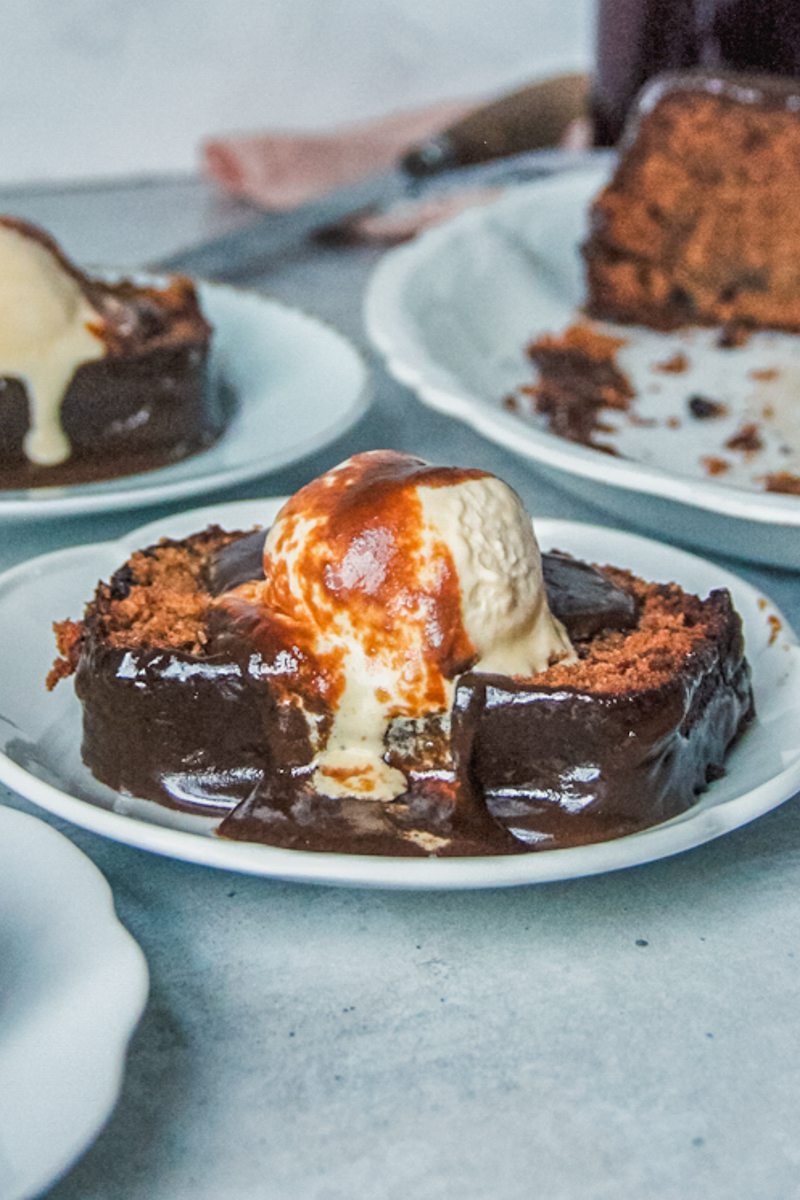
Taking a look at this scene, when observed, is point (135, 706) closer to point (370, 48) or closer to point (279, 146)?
point (279, 146)

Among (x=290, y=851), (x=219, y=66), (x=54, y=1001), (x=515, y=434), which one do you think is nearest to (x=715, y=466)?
(x=515, y=434)

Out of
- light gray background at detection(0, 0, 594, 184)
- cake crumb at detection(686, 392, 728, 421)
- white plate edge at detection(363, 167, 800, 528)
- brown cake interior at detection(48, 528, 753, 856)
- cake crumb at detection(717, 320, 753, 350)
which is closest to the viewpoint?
brown cake interior at detection(48, 528, 753, 856)

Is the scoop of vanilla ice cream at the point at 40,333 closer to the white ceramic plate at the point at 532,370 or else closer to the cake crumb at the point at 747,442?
the white ceramic plate at the point at 532,370

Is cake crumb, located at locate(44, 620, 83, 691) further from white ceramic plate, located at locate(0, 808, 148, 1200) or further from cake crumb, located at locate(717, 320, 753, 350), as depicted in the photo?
cake crumb, located at locate(717, 320, 753, 350)

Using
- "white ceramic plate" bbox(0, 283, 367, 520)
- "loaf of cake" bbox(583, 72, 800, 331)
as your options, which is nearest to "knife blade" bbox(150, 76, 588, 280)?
"white ceramic plate" bbox(0, 283, 367, 520)

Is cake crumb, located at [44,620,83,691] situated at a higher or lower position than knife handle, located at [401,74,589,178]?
higher
